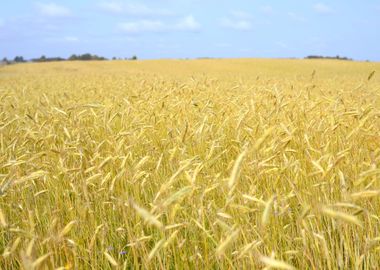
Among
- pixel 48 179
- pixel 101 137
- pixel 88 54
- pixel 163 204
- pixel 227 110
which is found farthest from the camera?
pixel 88 54

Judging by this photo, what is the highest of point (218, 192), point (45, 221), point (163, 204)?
point (163, 204)

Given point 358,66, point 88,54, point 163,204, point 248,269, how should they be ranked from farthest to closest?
point 88,54
point 358,66
point 248,269
point 163,204

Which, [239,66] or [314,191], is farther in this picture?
[239,66]

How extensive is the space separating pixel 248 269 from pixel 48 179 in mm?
1471

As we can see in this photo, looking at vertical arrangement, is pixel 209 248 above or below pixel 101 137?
below

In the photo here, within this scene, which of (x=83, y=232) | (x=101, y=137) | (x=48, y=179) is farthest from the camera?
(x=101, y=137)

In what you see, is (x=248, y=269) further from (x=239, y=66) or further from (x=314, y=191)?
(x=239, y=66)

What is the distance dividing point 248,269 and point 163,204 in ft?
2.48

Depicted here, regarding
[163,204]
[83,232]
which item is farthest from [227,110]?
[163,204]

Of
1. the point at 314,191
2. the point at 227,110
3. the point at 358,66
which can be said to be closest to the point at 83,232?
the point at 314,191

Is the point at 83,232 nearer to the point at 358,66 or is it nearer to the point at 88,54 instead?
the point at 358,66

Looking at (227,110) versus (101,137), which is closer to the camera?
(101,137)

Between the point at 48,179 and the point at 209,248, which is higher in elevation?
the point at 48,179

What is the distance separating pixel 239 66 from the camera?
33156mm
